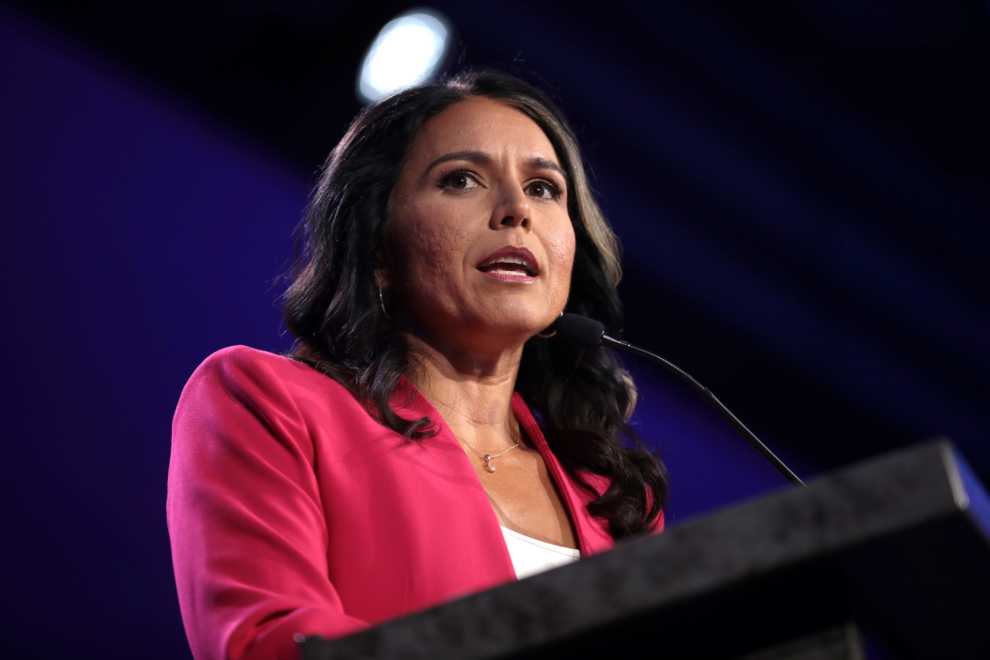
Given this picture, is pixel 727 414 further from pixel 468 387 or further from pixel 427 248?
pixel 427 248

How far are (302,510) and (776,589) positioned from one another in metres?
0.75

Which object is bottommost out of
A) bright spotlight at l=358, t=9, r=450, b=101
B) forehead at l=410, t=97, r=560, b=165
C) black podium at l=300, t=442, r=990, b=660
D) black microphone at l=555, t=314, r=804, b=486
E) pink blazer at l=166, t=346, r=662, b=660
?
black podium at l=300, t=442, r=990, b=660

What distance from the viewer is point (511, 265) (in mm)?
1586

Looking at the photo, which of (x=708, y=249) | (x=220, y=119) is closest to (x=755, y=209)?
(x=708, y=249)

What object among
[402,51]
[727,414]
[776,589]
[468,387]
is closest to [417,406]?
[468,387]

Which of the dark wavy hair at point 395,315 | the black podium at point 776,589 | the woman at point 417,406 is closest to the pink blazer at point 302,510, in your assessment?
the woman at point 417,406

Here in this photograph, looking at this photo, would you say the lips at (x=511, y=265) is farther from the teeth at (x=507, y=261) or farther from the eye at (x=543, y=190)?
the eye at (x=543, y=190)

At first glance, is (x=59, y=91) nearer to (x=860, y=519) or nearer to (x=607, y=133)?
(x=607, y=133)

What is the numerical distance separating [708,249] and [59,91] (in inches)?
70.6

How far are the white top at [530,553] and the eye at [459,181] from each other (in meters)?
0.64

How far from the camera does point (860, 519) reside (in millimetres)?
448

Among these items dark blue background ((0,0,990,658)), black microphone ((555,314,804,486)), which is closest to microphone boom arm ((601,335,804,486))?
black microphone ((555,314,804,486))

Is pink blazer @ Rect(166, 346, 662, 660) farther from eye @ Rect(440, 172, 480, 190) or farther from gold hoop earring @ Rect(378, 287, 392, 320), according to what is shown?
eye @ Rect(440, 172, 480, 190)

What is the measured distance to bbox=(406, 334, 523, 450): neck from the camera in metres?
1.61
